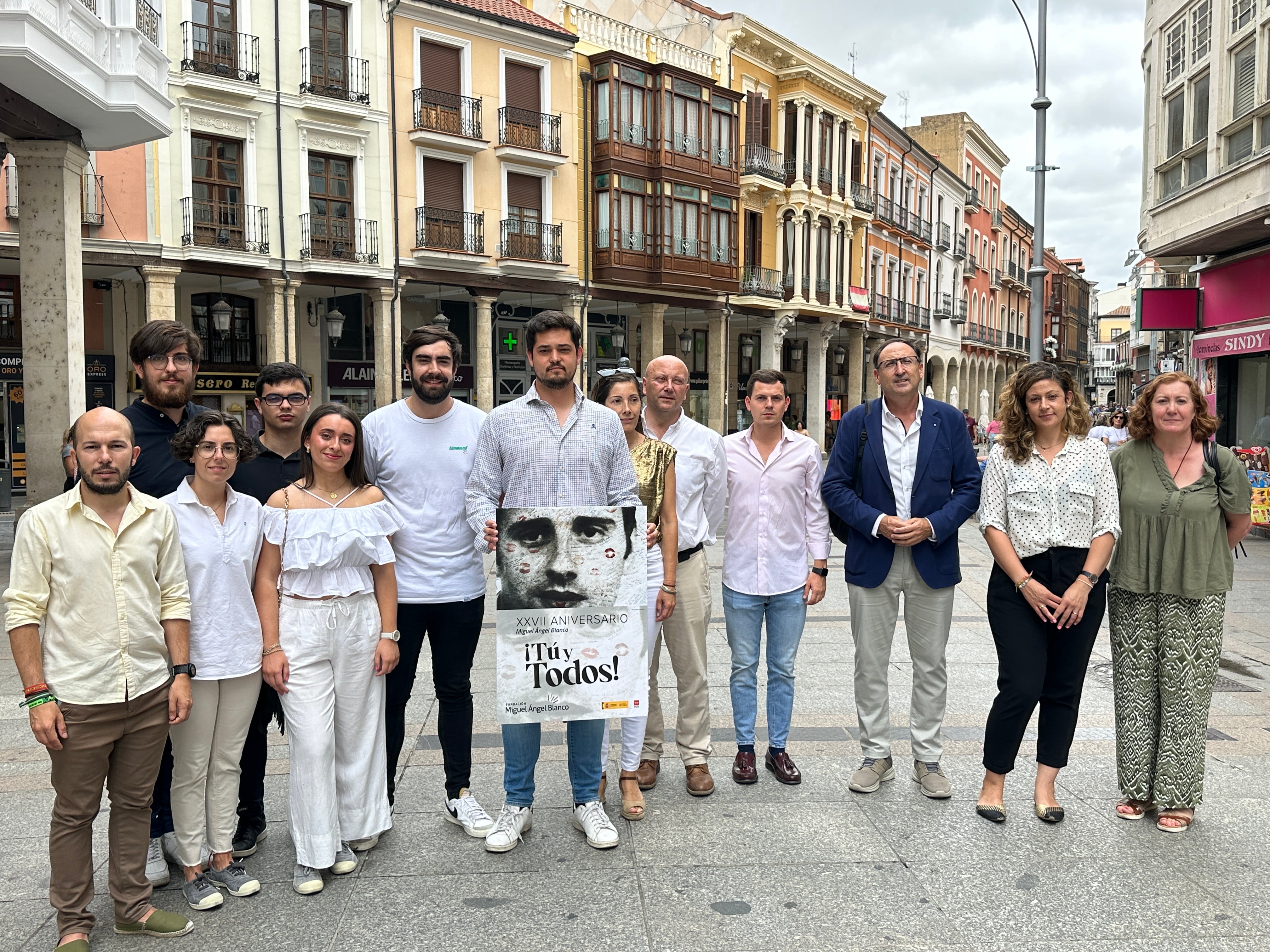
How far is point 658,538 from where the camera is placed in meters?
4.43

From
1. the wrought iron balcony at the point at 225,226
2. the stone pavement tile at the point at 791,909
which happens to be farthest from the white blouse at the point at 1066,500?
the wrought iron balcony at the point at 225,226

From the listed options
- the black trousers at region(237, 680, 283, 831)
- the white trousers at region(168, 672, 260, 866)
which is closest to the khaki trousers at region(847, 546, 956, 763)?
the black trousers at region(237, 680, 283, 831)

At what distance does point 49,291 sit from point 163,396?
9.47 metres

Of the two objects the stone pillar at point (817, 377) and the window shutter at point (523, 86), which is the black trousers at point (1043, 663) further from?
the stone pillar at point (817, 377)

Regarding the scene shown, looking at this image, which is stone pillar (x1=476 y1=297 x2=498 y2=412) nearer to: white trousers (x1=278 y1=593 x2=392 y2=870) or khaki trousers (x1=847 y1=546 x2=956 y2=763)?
khaki trousers (x1=847 y1=546 x2=956 y2=763)

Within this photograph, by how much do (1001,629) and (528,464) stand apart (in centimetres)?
220

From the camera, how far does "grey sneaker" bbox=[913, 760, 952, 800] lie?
14.9 feet

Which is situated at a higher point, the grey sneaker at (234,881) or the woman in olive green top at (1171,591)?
the woman in olive green top at (1171,591)

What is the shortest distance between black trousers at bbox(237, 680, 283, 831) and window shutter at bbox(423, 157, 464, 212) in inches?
882

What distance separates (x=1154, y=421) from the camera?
438cm

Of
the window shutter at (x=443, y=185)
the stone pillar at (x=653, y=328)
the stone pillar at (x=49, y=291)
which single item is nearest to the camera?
the stone pillar at (x=49, y=291)

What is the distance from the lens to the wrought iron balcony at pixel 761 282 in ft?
109

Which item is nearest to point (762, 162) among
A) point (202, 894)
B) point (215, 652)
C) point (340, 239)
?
point (340, 239)

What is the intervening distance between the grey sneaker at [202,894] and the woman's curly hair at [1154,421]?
13.7 feet
